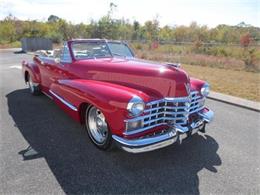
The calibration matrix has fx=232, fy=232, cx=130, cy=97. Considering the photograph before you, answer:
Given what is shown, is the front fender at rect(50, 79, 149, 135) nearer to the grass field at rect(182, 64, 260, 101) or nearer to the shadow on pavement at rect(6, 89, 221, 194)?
the shadow on pavement at rect(6, 89, 221, 194)

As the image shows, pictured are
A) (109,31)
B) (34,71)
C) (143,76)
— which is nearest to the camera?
(143,76)

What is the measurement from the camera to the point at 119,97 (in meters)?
3.10

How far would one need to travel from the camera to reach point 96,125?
148 inches

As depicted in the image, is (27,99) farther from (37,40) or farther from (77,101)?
(37,40)

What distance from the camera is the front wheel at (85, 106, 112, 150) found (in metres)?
3.62

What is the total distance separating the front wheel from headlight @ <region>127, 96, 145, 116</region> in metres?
0.75

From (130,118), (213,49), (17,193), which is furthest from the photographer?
(213,49)

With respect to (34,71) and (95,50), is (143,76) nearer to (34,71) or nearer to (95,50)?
(95,50)

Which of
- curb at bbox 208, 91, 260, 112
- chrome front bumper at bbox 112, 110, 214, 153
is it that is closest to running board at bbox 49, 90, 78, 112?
chrome front bumper at bbox 112, 110, 214, 153

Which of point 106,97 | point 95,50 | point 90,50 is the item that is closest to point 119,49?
point 95,50

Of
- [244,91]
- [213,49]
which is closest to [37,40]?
[213,49]

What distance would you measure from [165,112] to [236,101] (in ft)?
13.4

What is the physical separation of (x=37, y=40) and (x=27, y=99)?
23.0 metres

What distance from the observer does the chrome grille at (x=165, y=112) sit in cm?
312
